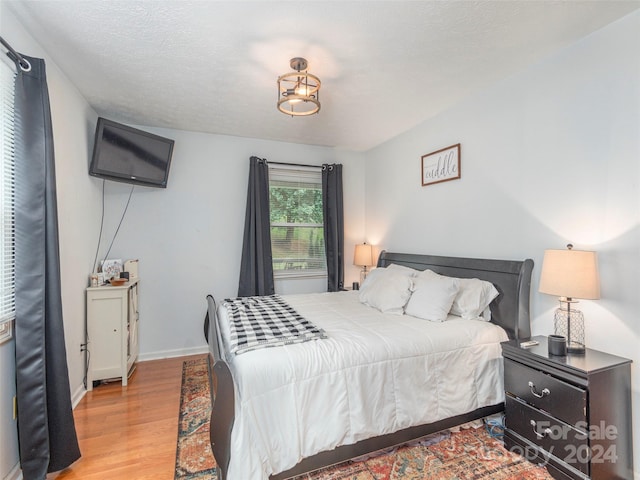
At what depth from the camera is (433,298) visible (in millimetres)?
2529

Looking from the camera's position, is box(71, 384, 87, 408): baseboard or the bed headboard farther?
box(71, 384, 87, 408): baseboard

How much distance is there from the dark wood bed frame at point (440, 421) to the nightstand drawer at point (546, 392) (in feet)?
1.09

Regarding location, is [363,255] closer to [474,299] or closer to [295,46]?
[474,299]

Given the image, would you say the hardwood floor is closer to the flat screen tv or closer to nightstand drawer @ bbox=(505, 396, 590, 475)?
the flat screen tv

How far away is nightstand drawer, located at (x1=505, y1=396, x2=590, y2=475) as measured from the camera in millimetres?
1650

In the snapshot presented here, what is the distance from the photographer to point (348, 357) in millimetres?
1853

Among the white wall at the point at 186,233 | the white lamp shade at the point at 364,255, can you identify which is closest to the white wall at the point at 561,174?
the white lamp shade at the point at 364,255

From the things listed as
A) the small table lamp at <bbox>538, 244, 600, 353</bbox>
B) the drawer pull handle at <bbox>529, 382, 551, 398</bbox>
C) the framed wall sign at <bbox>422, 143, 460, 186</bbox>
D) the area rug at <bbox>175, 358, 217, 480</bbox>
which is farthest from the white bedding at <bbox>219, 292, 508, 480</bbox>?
the framed wall sign at <bbox>422, 143, 460, 186</bbox>

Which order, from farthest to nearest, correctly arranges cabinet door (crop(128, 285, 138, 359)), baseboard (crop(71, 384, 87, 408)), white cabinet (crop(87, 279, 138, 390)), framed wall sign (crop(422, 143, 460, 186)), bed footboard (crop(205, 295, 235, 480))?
cabinet door (crop(128, 285, 138, 359)) < framed wall sign (crop(422, 143, 460, 186)) < white cabinet (crop(87, 279, 138, 390)) < baseboard (crop(71, 384, 87, 408)) < bed footboard (crop(205, 295, 235, 480))

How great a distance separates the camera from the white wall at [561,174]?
Answer: 6.03ft

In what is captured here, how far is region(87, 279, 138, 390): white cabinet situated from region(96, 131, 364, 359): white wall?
67cm

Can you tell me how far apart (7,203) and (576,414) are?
328 centimetres

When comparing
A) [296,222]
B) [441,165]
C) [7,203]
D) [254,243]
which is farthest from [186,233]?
[441,165]

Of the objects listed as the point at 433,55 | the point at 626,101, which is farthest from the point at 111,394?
the point at 626,101
